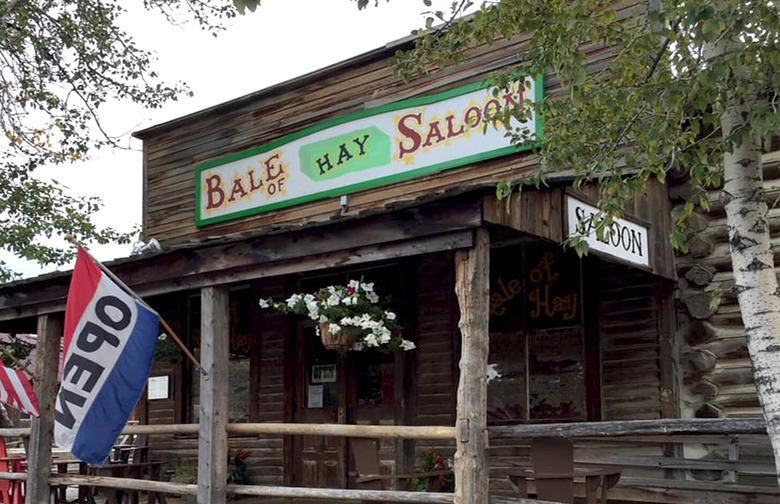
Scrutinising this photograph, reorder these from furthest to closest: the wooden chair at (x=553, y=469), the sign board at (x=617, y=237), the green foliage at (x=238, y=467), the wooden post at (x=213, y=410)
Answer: the green foliage at (x=238, y=467) → the wooden post at (x=213, y=410) → the sign board at (x=617, y=237) → the wooden chair at (x=553, y=469)

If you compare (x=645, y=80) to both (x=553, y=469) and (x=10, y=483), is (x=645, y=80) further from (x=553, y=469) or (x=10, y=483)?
(x=10, y=483)

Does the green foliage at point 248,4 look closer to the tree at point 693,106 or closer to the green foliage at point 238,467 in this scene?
A: the tree at point 693,106

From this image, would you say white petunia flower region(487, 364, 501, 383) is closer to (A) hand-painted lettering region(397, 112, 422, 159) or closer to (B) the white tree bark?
(A) hand-painted lettering region(397, 112, 422, 159)

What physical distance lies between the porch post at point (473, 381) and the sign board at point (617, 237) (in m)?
0.82

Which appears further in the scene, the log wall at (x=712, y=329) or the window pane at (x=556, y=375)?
the window pane at (x=556, y=375)

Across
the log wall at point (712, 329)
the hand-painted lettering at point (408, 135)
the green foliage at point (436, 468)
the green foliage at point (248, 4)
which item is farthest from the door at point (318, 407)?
the green foliage at point (248, 4)

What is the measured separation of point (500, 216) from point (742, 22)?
2273mm

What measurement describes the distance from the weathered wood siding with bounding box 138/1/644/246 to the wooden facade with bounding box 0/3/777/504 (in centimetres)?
3

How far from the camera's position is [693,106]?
5.68 m

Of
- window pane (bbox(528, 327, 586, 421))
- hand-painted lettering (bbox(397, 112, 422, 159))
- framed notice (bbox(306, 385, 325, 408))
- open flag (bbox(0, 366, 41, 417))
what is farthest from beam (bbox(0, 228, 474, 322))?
framed notice (bbox(306, 385, 325, 408))

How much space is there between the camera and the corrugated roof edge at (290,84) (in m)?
10.7

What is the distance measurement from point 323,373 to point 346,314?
296cm

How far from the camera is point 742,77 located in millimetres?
5312

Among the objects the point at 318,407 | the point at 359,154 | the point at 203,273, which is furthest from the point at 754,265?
the point at 318,407
